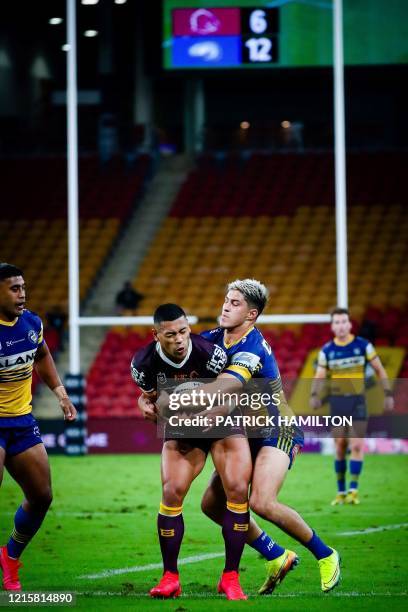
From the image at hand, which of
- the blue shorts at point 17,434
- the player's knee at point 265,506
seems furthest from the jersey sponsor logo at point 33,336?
the player's knee at point 265,506

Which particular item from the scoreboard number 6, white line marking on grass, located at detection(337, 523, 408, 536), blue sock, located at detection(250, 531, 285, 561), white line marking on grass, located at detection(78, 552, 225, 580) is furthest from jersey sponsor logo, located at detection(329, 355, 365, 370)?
blue sock, located at detection(250, 531, 285, 561)

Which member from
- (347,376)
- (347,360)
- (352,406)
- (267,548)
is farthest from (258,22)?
(267,548)

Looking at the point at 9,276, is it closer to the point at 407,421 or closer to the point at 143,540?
the point at 143,540

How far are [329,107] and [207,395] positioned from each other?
25943 millimetres

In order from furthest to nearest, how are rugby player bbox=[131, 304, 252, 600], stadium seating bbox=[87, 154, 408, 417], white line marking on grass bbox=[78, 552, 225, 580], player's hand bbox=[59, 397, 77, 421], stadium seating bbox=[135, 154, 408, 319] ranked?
stadium seating bbox=[135, 154, 408, 319], stadium seating bbox=[87, 154, 408, 417], white line marking on grass bbox=[78, 552, 225, 580], player's hand bbox=[59, 397, 77, 421], rugby player bbox=[131, 304, 252, 600]

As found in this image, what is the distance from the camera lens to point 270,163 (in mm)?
29484

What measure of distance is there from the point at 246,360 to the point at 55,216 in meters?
22.2

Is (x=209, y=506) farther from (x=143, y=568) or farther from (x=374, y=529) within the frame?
(x=374, y=529)

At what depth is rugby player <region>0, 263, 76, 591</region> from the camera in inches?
313

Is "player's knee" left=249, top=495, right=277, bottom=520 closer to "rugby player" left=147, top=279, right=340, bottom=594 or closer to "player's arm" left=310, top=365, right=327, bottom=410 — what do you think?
"rugby player" left=147, top=279, right=340, bottom=594

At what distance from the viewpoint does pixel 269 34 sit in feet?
56.5

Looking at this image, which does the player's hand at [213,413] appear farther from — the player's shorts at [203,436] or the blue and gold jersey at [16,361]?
the blue and gold jersey at [16,361]

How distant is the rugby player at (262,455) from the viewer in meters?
7.66

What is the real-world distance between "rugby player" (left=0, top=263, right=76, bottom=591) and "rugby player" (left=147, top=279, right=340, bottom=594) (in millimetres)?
1144
